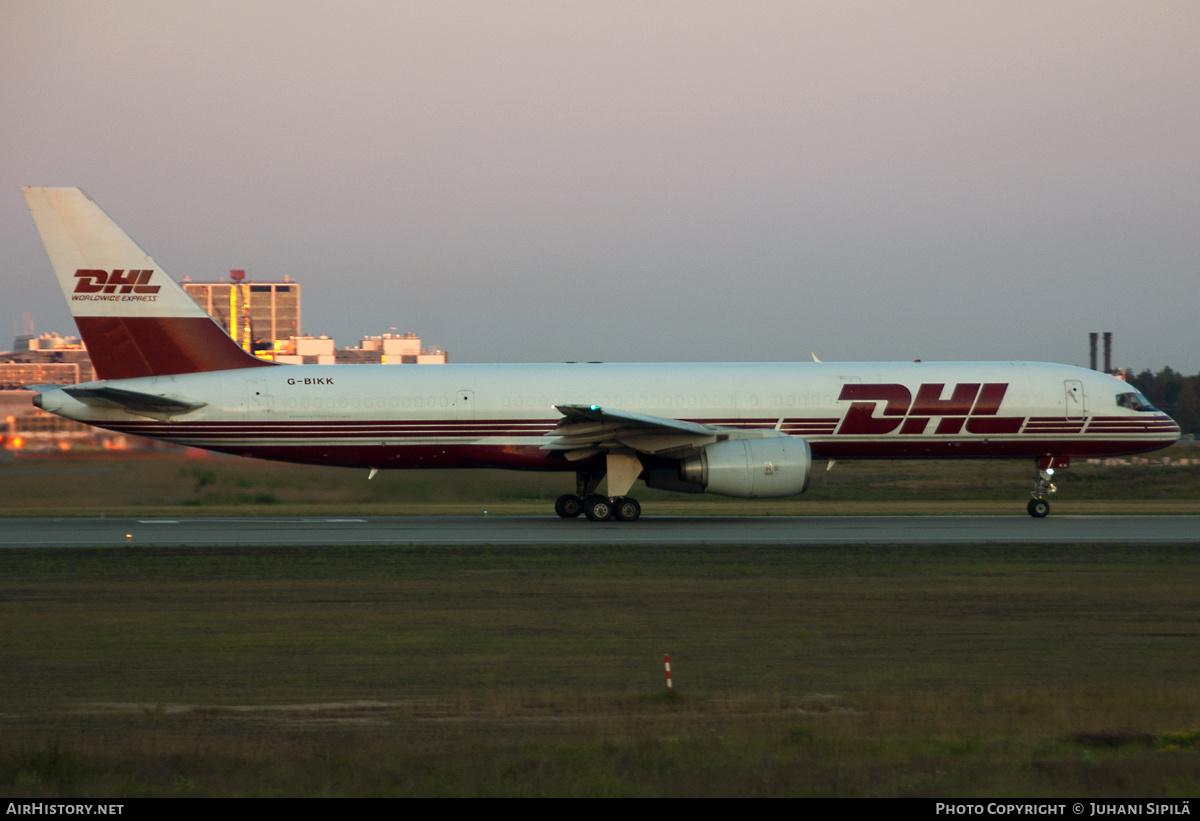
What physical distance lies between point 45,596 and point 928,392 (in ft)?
63.2

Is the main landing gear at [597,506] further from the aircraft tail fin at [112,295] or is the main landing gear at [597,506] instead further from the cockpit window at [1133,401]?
the cockpit window at [1133,401]

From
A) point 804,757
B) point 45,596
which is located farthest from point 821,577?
point 45,596

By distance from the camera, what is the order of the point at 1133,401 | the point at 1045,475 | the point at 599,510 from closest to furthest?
1. the point at 599,510
2. the point at 1045,475
3. the point at 1133,401

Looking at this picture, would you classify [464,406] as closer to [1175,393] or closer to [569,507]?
[569,507]

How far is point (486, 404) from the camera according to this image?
26.0 m

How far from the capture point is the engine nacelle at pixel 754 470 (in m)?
24.2

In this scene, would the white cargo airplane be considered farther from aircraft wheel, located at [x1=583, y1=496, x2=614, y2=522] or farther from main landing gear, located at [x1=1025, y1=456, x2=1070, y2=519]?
main landing gear, located at [x1=1025, y1=456, x2=1070, y2=519]

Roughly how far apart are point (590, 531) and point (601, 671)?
1291 cm

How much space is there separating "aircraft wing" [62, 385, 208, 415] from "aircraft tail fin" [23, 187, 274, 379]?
978 millimetres

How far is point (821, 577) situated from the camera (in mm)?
16250

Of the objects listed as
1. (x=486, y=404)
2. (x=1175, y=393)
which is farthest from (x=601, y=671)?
(x=1175, y=393)

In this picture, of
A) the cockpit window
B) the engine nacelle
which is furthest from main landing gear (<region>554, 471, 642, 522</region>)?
the cockpit window

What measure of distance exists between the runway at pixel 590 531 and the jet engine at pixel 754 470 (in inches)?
32.6

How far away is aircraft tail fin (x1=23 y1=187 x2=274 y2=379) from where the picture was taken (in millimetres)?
25516
